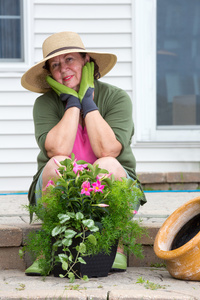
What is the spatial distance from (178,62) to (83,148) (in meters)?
2.55

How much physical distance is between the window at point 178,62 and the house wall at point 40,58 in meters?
0.31

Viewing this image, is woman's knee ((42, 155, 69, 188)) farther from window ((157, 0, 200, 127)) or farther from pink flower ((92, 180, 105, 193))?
window ((157, 0, 200, 127))

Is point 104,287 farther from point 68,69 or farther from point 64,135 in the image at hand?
point 68,69

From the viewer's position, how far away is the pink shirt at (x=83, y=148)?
9.46 ft

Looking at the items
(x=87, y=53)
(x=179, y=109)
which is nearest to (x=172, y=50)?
(x=179, y=109)

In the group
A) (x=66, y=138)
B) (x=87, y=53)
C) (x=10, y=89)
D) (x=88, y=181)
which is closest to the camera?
(x=88, y=181)

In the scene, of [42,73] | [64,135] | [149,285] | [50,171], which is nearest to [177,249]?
[149,285]

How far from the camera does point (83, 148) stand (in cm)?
291

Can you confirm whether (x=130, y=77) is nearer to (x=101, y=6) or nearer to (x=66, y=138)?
(x=101, y=6)

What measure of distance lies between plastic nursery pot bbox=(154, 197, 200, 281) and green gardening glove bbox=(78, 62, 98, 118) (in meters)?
0.70

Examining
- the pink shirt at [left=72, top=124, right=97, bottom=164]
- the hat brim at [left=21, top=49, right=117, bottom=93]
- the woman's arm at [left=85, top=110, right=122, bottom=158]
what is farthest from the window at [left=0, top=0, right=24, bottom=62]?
the woman's arm at [left=85, top=110, right=122, bottom=158]

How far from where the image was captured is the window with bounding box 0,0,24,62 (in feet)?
16.6

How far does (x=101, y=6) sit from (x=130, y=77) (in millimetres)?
705

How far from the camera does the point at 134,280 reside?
8.12 ft
